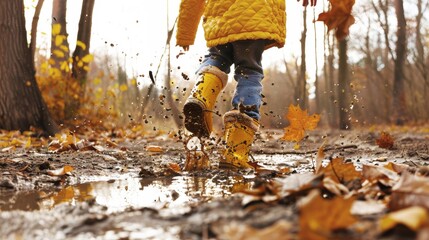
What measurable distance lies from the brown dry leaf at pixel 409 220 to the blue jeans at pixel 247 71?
2.00 meters

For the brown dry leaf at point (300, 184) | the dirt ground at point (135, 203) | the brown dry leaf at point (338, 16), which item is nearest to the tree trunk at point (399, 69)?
the dirt ground at point (135, 203)

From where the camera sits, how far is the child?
2861 mm

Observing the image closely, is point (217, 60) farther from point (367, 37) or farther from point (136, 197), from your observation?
point (367, 37)

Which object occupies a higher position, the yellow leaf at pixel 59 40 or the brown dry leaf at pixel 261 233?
the yellow leaf at pixel 59 40

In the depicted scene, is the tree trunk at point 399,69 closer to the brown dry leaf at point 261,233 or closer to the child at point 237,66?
the child at point 237,66

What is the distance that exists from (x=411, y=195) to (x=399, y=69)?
17.1 meters

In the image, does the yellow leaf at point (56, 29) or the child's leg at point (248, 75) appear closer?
the child's leg at point (248, 75)

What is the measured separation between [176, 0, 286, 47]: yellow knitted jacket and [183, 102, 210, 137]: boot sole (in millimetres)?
482

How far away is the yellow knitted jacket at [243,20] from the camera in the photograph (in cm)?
288

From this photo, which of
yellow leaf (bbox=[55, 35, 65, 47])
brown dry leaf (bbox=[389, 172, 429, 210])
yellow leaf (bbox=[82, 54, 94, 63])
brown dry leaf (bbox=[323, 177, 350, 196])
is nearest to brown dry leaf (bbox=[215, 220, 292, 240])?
brown dry leaf (bbox=[389, 172, 429, 210])

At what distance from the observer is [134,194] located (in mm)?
1997

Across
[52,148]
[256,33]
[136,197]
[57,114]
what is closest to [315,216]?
[136,197]

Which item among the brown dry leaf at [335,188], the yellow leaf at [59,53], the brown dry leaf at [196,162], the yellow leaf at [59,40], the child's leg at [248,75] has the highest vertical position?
the yellow leaf at [59,40]

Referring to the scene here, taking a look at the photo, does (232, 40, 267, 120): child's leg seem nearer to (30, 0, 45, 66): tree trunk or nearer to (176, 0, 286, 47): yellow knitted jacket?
(176, 0, 286, 47): yellow knitted jacket
